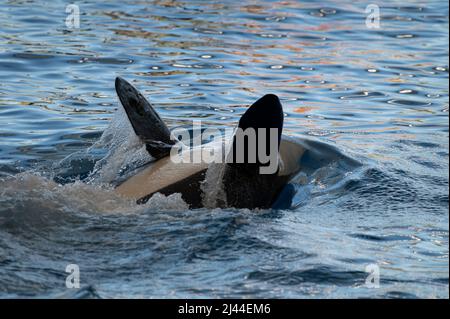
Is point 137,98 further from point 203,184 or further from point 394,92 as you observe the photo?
point 394,92

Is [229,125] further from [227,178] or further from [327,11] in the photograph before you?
[327,11]

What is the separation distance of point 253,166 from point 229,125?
9.97ft

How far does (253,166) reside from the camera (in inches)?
274

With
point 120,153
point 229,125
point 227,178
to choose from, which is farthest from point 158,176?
point 229,125

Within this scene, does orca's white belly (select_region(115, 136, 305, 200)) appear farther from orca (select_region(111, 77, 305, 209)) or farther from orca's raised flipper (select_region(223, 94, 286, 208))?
orca's raised flipper (select_region(223, 94, 286, 208))

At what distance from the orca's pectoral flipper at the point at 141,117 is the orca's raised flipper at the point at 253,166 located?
3.18 ft

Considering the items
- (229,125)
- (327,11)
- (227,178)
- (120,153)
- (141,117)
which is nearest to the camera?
(227,178)

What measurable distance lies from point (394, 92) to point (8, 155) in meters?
5.20

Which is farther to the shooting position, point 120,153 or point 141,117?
point 120,153

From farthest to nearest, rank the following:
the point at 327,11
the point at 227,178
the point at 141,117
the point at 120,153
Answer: the point at 327,11, the point at 120,153, the point at 141,117, the point at 227,178

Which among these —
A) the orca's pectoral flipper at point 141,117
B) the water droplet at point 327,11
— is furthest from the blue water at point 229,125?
the orca's pectoral flipper at point 141,117

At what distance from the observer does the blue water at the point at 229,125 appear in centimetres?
558
